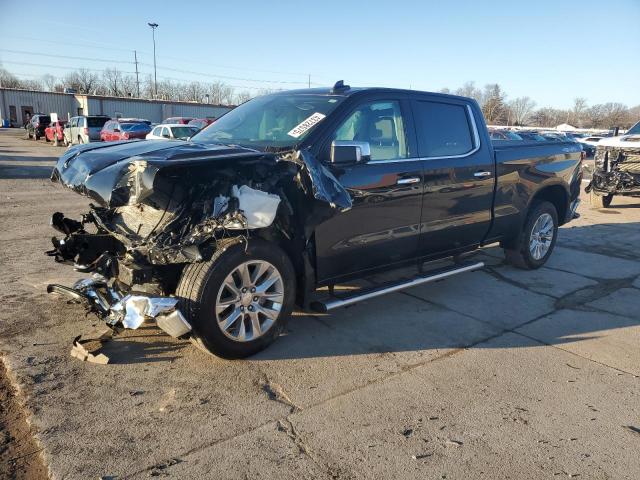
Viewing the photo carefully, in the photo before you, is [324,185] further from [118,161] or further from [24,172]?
[24,172]

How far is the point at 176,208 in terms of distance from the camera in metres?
3.48

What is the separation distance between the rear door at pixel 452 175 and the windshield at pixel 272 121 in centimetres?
103

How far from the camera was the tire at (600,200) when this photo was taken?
12.0 meters

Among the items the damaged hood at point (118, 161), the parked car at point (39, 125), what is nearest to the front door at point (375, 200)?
the damaged hood at point (118, 161)

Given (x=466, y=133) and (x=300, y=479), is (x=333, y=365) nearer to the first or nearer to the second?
(x=300, y=479)

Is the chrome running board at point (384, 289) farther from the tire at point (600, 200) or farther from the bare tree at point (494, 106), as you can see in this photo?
the bare tree at point (494, 106)

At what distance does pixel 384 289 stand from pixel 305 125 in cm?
154

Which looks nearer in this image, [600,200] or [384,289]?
[384,289]

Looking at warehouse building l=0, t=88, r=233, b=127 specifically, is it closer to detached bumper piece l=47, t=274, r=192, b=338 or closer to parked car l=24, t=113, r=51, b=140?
parked car l=24, t=113, r=51, b=140

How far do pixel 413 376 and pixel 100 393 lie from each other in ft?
6.90

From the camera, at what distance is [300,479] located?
8.17 ft

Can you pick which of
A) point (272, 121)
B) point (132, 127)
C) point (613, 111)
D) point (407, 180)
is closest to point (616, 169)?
point (407, 180)

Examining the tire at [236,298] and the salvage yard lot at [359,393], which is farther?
the tire at [236,298]

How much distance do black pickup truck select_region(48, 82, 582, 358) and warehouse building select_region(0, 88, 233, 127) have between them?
42.2m
